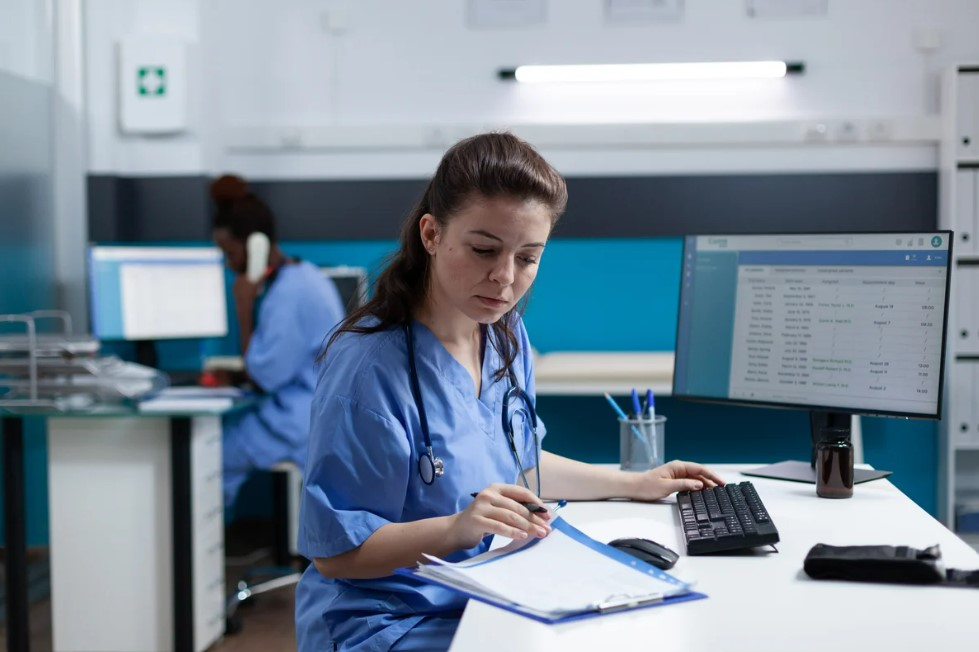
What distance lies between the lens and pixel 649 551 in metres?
1.21

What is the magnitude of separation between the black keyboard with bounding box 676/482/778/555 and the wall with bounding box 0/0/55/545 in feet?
7.91

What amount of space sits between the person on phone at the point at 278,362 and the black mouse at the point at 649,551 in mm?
1940

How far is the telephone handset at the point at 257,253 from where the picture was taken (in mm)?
3312

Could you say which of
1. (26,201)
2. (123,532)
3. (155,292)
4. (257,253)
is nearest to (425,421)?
(123,532)

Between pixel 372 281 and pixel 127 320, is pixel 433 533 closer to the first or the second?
pixel 372 281

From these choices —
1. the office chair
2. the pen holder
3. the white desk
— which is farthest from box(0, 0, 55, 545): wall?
the pen holder

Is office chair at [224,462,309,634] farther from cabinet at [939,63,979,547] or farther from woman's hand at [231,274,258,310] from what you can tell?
cabinet at [939,63,979,547]

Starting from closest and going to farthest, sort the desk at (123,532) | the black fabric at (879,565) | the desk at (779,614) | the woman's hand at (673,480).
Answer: the desk at (779,614), the black fabric at (879,565), the woman's hand at (673,480), the desk at (123,532)

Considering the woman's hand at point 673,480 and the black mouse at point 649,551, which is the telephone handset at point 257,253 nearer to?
the woman's hand at point 673,480

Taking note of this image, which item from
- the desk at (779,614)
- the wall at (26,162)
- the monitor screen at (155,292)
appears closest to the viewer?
the desk at (779,614)

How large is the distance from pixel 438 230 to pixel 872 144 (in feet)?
9.48

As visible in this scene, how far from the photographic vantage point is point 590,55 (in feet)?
12.9

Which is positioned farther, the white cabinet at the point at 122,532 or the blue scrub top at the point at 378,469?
the white cabinet at the point at 122,532

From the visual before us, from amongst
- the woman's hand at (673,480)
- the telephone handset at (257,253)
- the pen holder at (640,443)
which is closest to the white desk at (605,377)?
the telephone handset at (257,253)
